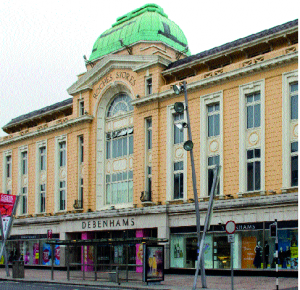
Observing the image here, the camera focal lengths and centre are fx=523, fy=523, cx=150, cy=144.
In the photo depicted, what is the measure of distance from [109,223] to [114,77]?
449 inches

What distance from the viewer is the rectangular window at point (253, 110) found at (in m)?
31.5

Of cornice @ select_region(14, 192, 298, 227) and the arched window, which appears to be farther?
the arched window

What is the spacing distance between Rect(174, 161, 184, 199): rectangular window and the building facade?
0.33 ft

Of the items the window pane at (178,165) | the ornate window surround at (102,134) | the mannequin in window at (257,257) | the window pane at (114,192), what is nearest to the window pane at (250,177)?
the mannequin in window at (257,257)

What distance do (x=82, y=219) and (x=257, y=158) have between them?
17007mm

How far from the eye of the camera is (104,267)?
97.7 feet

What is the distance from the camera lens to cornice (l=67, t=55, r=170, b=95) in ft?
126

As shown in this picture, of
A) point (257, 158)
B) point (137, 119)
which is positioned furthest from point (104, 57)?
point (257, 158)

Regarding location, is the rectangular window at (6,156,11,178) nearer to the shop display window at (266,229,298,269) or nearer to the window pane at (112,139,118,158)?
the window pane at (112,139,118,158)

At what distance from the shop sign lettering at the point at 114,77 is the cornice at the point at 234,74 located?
2.76 metres

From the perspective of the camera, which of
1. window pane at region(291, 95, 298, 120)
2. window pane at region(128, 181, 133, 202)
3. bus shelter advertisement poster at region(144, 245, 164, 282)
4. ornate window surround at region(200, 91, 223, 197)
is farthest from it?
window pane at region(128, 181, 133, 202)

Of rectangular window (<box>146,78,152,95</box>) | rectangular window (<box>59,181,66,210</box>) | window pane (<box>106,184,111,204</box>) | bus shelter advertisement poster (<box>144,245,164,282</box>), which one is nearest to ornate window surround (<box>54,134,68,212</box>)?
rectangular window (<box>59,181,66,210</box>)

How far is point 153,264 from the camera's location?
87.5ft

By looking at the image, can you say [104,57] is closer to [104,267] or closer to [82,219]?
[82,219]
